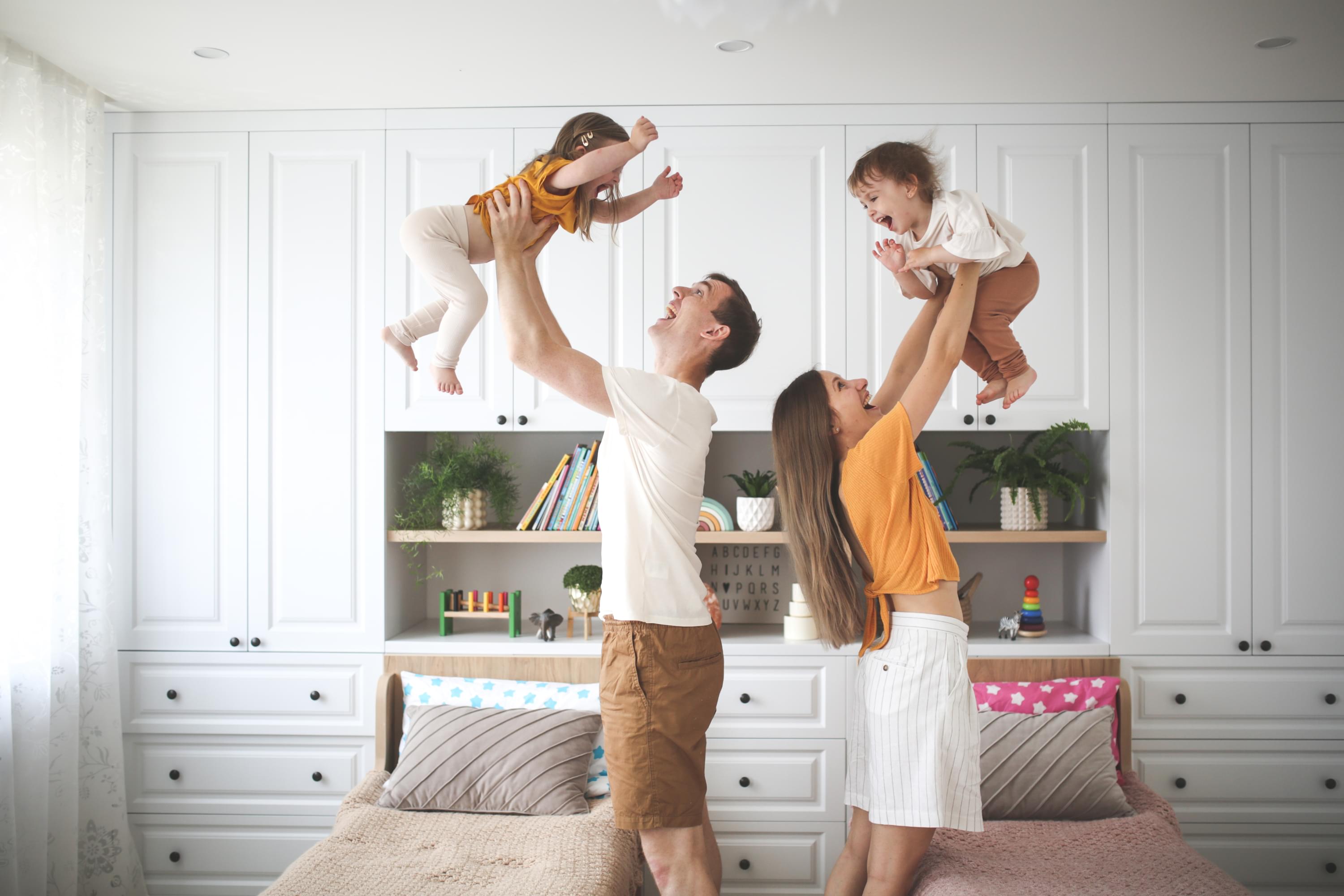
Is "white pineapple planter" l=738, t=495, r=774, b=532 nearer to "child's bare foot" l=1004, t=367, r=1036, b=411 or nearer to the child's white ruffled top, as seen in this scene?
"child's bare foot" l=1004, t=367, r=1036, b=411

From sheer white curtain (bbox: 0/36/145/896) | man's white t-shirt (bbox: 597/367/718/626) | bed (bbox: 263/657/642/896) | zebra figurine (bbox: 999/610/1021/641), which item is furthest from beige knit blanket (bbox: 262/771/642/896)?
zebra figurine (bbox: 999/610/1021/641)

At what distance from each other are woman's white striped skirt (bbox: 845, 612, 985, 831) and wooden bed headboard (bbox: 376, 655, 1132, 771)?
106 cm

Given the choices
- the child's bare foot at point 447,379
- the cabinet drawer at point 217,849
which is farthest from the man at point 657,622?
the cabinet drawer at point 217,849

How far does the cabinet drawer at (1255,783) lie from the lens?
2807 millimetres

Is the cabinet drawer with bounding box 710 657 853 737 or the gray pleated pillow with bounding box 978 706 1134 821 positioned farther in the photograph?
the cabinet drawer with bounding box 710 657 853 737

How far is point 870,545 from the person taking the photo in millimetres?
1799

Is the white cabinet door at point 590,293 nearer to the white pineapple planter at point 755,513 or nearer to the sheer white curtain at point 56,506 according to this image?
the white pineapple planter at point 755,513

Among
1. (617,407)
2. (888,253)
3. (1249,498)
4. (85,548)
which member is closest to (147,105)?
(85,548)

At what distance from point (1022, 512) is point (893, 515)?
4.39 ft

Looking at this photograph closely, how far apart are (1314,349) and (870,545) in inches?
77.6

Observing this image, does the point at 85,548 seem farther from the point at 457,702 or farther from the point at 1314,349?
the point at 1314,349

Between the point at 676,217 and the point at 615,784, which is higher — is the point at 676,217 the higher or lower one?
the higher one

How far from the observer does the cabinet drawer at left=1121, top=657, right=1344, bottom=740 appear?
2811mm

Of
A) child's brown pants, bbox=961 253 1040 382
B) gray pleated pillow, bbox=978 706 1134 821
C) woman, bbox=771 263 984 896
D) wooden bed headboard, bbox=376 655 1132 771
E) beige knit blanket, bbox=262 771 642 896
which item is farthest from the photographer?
wooden bed headboard, bbox=376 655 1132 771
